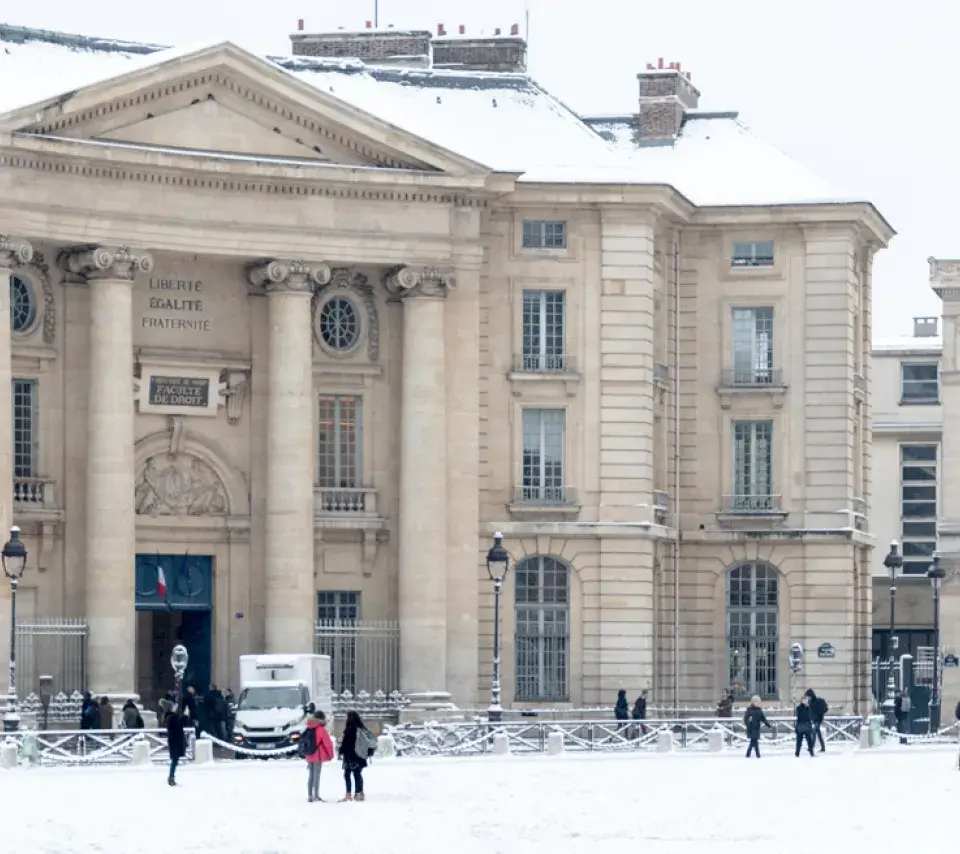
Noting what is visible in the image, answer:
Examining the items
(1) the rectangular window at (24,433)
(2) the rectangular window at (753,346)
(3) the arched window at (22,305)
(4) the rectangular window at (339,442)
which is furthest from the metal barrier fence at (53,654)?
(2) the rectangular window at (753,346)

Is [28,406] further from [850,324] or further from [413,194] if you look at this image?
[850,324]

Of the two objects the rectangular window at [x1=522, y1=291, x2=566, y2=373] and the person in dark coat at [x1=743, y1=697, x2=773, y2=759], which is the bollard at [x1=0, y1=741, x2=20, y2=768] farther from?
the rectangular window at [x1=522, y1=291, x2=566, y2=373]

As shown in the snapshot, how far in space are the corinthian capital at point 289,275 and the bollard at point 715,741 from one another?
15024mm

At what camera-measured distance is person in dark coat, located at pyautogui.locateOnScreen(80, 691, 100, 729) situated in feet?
271

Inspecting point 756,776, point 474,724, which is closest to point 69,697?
point 474,724

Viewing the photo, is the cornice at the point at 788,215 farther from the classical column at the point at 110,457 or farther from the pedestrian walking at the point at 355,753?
the pedestrian walking at the point at 355,753

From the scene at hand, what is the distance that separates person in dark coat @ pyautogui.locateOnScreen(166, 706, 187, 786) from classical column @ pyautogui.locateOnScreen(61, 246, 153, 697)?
50.4ft

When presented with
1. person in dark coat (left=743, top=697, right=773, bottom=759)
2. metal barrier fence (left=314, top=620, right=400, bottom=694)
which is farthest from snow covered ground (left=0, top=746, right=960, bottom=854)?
metal barrier fence (left=314, top=620, right=400, bottom=694)

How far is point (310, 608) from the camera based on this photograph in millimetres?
89938

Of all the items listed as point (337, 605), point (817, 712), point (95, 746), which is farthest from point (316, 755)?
point (337, 605)

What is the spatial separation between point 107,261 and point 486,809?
79.3 ft

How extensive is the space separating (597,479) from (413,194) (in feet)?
28.7

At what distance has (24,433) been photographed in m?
87.8

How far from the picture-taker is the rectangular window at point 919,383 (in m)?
136
